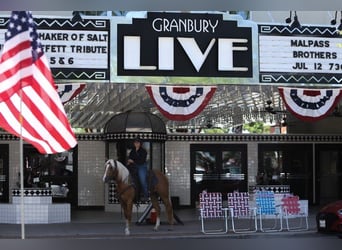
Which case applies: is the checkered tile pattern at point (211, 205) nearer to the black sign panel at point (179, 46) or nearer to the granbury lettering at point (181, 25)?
the black sign panel at point (179, 46)

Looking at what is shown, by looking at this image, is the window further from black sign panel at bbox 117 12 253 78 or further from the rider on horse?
black sign panel at bbox 117 12 253 78

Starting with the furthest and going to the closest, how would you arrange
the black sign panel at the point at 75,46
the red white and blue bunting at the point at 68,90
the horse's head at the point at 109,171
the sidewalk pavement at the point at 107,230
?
the horse's head at the point at 109,171, the black sign panel at the point at 75,46, the red white and blue bunting at the point at 68,90, the sidewalk pavement at the point at 107,230

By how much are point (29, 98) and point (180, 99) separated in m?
6.48

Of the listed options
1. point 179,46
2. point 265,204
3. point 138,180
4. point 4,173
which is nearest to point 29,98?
point 179,46

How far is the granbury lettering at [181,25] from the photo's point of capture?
49.4 ft

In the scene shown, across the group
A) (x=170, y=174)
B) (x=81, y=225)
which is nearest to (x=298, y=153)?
(x=170, y=174)

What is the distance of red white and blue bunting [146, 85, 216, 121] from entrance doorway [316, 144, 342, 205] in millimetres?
10305

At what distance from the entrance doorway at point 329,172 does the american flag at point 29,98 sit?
54.6 ft

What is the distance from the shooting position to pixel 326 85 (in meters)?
15.8

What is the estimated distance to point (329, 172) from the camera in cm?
2406

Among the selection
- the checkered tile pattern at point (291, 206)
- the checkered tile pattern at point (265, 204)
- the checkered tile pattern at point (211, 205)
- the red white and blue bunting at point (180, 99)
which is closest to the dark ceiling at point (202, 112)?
the red white and blue bunting at point (180, 99)

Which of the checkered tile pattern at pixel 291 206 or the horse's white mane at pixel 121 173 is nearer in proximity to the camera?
the horse's white mane at pixel 121 173

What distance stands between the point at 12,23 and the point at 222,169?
50.5ft

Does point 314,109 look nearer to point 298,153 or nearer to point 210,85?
point 210,85
